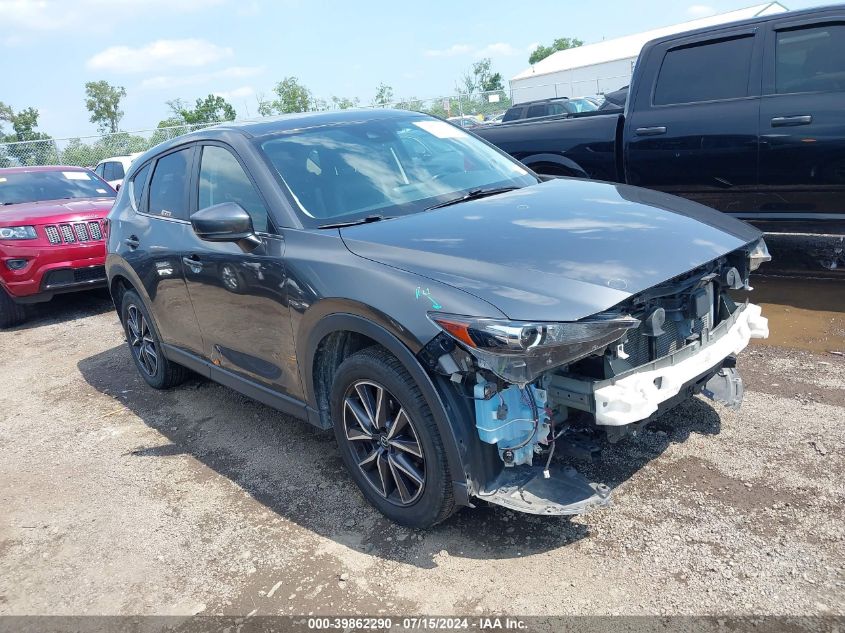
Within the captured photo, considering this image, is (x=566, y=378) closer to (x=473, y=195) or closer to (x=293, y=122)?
(x=473, y=195)

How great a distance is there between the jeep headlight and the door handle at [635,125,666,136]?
6653 mm

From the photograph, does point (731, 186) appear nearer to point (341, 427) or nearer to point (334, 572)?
point (341, 427)

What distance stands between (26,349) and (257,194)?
16.6 feet

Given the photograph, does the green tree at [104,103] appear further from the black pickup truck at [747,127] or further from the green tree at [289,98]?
the black pickup truck at [747,127]

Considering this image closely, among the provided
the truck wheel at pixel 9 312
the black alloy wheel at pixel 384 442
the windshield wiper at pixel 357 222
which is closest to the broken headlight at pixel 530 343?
the black alloy wheel at pixel 384 442

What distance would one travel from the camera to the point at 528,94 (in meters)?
36.4

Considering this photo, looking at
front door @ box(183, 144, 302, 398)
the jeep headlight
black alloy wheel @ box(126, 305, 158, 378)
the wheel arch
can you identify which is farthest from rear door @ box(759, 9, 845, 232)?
the jeep headlight

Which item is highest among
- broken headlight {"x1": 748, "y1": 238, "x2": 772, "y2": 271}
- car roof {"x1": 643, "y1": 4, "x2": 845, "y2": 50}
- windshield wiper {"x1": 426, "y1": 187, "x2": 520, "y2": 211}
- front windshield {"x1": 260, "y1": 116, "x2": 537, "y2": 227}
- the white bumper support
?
car roof {"x1": 643, "y1": 4, "x2": 845, "y2": 50}

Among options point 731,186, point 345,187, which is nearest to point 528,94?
point 731,186

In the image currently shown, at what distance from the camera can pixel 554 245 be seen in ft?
9.05

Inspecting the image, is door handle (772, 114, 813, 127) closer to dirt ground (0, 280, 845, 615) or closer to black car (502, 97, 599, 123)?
dirt ground (0, 280, 845, 615)

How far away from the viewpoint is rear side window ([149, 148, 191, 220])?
4.25 metres

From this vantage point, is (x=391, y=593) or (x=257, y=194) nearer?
(x=391, y=593)

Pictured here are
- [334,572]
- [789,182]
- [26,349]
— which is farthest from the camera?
[26,349]
